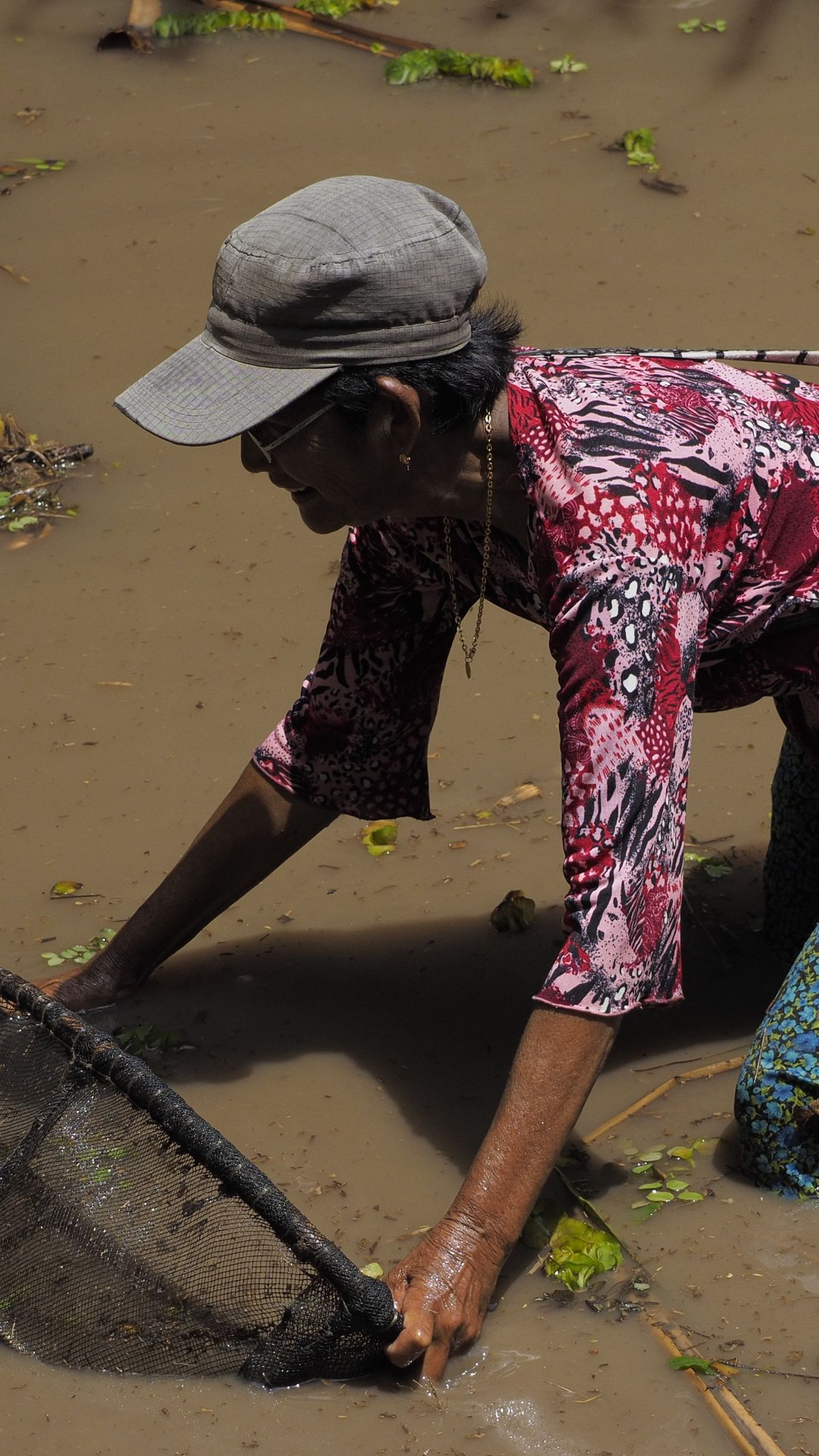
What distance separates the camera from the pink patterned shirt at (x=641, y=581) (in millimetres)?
2186

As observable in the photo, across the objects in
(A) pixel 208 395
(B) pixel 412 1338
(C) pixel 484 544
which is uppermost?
(A) pixel 208 395

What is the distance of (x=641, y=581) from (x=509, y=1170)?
0.86 m

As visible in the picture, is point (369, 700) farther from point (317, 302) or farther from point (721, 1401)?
point (721, 1401)

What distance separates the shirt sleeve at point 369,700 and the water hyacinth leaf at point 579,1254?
0.85 meters

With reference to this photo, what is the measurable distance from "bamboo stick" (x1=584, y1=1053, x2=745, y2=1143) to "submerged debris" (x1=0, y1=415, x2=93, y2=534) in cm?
271

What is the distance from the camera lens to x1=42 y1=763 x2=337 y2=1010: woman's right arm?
9.67 ft

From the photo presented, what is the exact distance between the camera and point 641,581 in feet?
7.16

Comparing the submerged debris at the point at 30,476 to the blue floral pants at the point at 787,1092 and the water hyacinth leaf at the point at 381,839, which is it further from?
the blue floral pants at the point at 787,1092

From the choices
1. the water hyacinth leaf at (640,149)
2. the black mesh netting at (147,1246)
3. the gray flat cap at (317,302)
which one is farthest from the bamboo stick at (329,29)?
the black mesh netting at (147,1246)

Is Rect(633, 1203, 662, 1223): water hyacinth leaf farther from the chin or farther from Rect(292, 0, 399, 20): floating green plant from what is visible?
Rect(292, 0, 399, 20): floating green plant

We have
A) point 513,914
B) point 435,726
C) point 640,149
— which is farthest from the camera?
point 640,149

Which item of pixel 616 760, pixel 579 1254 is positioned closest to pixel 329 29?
pixel 616 760

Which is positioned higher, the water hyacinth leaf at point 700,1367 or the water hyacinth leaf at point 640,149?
the water hyacinth leaf at point 640,149

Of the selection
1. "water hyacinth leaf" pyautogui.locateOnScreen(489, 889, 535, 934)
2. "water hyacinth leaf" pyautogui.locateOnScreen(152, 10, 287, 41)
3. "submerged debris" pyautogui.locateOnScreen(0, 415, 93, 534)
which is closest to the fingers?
→ "water hyacinth leaf" pyautogui.locateOnScreen(489, 889, 535, 934)
